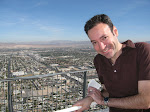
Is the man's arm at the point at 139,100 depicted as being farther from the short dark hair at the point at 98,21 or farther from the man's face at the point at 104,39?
the short dark hair at the point at 98,21

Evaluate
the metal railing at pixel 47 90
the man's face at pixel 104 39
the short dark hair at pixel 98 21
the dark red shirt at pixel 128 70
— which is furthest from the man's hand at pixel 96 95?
the metal railing at pixel 47 90

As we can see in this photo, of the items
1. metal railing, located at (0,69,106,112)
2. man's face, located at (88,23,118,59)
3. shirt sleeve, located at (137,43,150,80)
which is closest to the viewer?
shirt sleeve, located at (137,43,150,80)

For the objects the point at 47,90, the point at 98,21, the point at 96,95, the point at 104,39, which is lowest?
the point at 47,90

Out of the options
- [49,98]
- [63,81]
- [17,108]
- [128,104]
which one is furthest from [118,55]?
[17,108]

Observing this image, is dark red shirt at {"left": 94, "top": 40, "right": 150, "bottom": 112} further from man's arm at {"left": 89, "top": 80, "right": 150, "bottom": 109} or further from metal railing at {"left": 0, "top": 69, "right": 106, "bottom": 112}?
metal railing at {"left": 0, "top": 69, "right": 106, "bottom": 112}

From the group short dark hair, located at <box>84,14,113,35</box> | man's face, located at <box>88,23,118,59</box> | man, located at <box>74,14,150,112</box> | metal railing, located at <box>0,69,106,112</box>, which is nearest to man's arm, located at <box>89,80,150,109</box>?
man, located at <box>74,14,150,112</box>

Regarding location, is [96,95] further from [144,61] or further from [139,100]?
[144,61]

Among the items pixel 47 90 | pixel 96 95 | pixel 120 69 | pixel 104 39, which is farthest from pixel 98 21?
pixel 47 90
